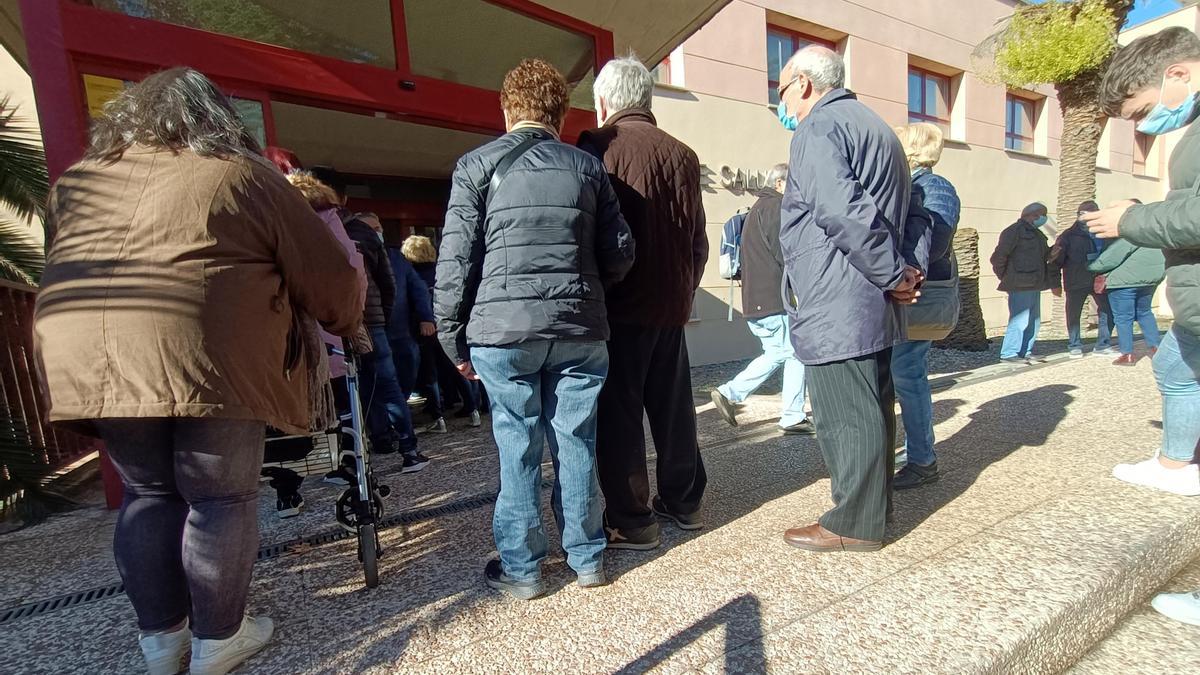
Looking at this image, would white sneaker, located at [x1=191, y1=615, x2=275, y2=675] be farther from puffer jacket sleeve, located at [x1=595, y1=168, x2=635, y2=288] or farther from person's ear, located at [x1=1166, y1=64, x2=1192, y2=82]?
person's ear, located at [x1=1166, y1=64, x2=1192, y2=82]

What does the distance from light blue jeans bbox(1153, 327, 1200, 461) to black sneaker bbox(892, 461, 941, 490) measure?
947 mm

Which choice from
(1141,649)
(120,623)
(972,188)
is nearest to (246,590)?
(120,623)

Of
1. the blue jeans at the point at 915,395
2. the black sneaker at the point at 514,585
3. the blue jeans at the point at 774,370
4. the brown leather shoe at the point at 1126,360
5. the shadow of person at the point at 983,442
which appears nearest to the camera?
the black sneaker at the point at 514,585

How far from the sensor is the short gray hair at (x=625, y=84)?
2.30 metres

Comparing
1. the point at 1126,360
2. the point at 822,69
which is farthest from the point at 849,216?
the point at 1126,360

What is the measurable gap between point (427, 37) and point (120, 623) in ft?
13.0

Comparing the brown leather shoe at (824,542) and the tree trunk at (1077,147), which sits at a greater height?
the tree trunk at (1077,147)

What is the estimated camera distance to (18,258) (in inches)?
165

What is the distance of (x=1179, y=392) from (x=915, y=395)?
103cm

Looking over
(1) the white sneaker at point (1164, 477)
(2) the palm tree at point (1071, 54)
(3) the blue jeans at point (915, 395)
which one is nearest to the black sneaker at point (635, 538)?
(3) the blue jeans at point (915, 395)

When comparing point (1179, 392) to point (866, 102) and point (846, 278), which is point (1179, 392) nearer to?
point (846, 278)

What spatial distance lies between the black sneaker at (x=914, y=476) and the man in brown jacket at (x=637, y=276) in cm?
136

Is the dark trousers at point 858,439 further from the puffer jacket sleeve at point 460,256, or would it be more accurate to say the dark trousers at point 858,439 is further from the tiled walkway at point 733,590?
the puffer jacket sleeve at point 460,256

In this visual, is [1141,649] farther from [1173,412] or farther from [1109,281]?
[1109,281]
